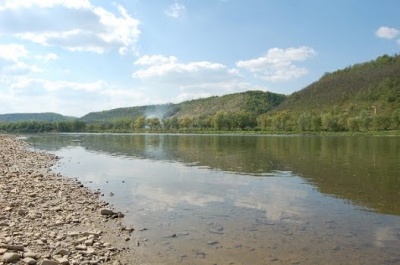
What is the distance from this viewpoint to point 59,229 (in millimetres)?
15391

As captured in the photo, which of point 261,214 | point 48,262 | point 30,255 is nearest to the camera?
point 48,262

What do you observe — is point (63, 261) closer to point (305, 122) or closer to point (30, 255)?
point (30, 255)

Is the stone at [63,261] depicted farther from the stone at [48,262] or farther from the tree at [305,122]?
the tree at [305,122]

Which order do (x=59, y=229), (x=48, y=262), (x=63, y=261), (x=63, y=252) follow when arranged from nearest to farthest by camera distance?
(x=48, y=262) < (x=63, y=261) < (x=63, y=252) < (x=59, y=229)

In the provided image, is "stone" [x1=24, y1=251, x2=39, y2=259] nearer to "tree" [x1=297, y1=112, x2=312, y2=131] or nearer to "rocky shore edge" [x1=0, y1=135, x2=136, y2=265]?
"rocky shore edge" [x1=0, y1=135, x2=136, y2=265]

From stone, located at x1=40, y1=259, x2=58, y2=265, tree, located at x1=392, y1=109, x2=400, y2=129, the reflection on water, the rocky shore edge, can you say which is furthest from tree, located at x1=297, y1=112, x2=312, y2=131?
stone, located at x1=40, y1=259, x2=58, y2=265

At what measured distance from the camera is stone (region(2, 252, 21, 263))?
35.6ft

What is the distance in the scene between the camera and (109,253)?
42.3 ft

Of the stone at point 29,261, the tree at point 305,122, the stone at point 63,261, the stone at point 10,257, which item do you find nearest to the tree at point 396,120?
the tree at point 305,122

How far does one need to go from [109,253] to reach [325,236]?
28.6 feet

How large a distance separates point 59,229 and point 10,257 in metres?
4.43

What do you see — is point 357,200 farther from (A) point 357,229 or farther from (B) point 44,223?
(B) point 44,223

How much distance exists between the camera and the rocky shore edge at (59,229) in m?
11.9

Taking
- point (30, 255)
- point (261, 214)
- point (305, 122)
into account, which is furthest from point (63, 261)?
point (305, 122)
